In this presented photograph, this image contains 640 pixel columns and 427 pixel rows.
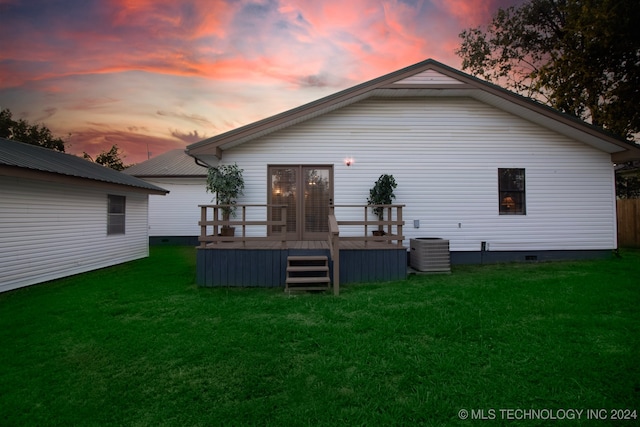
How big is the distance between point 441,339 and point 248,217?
6.12m

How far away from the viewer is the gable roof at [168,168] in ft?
50.2

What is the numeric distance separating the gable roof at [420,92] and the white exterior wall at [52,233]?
11.9ft

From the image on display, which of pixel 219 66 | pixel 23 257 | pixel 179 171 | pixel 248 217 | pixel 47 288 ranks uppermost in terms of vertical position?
pixel 219 66

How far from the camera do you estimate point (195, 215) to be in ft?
50.1

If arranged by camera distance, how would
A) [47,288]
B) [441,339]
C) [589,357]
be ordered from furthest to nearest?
[47,288], [441,339], [589,357]

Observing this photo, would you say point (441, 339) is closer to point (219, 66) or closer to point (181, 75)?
point (219, 66)

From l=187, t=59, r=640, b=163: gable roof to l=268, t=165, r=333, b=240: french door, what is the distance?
130 cm

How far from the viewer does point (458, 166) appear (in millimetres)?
8500

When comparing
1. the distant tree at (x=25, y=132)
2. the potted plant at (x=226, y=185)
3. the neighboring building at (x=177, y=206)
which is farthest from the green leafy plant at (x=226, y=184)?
the distant tree at (x=25, y=132)

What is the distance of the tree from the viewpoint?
36.5 feet

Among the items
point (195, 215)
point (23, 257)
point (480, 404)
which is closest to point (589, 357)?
point (480, 404)

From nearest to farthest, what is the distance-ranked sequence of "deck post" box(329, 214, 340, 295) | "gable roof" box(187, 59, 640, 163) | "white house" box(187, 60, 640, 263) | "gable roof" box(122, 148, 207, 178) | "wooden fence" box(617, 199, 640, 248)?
"deck post" box(329, 214, 340, 295)
"gable roof" box(187, 59, 640, 163)
"white house" box(187, 60, 640, 263)
"wooden fence" box(617, 199, 640, 248)
"gable roof" box(122, 148, 207, 178)

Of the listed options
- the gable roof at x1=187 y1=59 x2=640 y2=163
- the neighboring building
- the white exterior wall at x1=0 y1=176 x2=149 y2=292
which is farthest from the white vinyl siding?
the neighboring building

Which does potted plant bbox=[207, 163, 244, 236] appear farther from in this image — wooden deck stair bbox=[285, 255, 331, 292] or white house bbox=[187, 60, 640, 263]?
wooden deck stair bbox=[285, 255, 331, 292]
